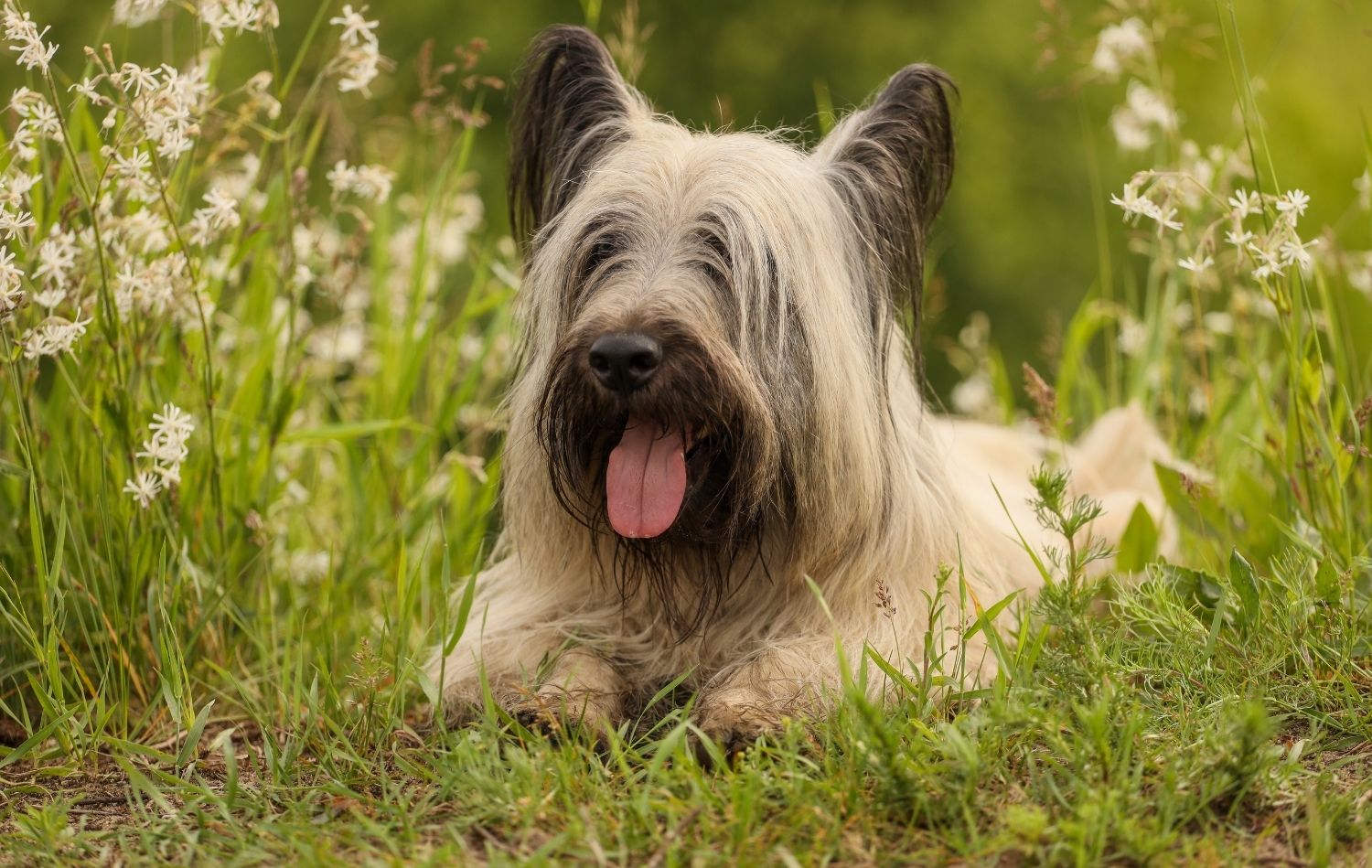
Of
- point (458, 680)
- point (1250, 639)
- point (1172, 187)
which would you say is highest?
point (1172, 187)

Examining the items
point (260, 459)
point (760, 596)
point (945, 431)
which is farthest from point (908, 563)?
point (260, 459)

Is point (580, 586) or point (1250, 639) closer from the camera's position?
point (1250, 639)

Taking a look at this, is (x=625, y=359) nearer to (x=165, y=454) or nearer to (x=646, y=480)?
(x=646, y=480)

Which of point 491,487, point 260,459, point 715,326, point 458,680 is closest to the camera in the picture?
point 715,326

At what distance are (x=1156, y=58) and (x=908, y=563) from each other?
7.94ft

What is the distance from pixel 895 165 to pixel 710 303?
725 mm

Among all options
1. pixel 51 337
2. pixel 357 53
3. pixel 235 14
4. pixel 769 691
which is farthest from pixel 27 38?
pixel 769 691

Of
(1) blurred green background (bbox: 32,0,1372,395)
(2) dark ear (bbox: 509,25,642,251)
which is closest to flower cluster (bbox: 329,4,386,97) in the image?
(2) dark ear (bbox: 509,25,642,251)

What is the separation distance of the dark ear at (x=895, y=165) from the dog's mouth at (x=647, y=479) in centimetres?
72

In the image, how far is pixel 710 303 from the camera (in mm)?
3434

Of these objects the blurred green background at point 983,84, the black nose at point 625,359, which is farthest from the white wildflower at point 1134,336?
the blurred green background at point 983,84

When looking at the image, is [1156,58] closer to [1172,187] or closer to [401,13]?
[1172,187]

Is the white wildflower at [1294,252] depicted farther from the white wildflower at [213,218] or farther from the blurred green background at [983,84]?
the blurred green background at [983,84]

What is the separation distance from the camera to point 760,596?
373 centimetres
